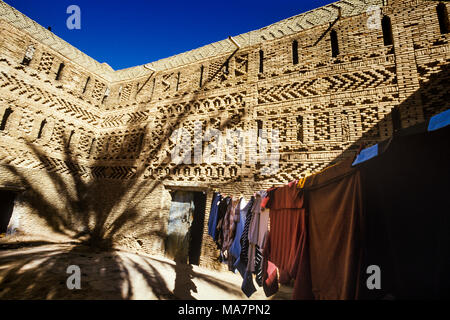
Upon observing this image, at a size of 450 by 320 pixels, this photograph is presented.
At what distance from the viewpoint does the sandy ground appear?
12.8ft

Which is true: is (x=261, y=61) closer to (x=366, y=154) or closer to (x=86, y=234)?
Answer: (x=366, y=154)

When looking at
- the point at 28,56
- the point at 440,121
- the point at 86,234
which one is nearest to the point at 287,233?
the point at 440,121

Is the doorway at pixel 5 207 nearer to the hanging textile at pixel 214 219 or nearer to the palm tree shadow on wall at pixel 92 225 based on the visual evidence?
the palm tree shadow on wall at pixel 92 225

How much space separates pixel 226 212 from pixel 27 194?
8.33 metres

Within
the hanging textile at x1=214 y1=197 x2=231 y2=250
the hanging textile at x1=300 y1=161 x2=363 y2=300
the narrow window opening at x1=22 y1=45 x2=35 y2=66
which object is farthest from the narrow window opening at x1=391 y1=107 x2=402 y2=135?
the narrow window opening at x1=22 y1=45 x2=35 y2=66

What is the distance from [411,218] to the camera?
1822mm

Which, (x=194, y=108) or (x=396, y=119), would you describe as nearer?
(x=396, y=119)

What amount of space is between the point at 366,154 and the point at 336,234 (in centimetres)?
90

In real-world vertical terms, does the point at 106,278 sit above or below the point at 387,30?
below

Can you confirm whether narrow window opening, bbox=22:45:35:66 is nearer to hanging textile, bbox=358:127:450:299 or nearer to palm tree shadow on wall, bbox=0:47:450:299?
palm tree shadow on wall, bbox=0:47:450:299

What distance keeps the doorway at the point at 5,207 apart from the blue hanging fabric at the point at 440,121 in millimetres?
11658

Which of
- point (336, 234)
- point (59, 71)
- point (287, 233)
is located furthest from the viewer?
point (59, 71)

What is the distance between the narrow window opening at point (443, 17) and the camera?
5.45m
